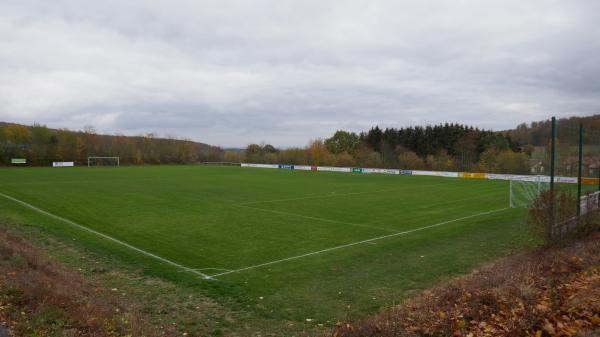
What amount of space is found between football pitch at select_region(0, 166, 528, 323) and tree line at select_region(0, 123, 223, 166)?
60457 millimetres

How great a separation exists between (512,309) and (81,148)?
97.0 m

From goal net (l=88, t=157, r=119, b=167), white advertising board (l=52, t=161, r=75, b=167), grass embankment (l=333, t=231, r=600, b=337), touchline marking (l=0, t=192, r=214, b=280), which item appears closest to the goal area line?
touchline marking (l=0, t=192, r=214, b=280)

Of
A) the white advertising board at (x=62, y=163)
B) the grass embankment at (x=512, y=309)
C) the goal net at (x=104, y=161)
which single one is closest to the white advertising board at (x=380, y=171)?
the goal net at (x=104, y=161)

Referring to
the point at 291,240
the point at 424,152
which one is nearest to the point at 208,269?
the point at 291,240

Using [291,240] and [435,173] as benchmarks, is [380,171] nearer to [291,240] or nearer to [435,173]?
[435,173]

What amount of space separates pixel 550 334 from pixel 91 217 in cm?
1875

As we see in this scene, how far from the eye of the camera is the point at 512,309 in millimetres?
5562

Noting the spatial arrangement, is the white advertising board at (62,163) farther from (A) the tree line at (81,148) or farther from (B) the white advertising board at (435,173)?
(B) the white advertising board at (435,173)

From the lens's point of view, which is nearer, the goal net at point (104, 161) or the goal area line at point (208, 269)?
the goal area line at point (208, 269)

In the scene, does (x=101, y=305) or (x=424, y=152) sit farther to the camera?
(x=424, y=152)

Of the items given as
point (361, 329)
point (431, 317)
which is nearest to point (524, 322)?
point (431, 317)

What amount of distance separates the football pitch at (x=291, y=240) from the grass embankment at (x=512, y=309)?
5.62 ft

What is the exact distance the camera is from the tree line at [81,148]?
7831 cm

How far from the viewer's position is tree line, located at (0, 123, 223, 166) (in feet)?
257
